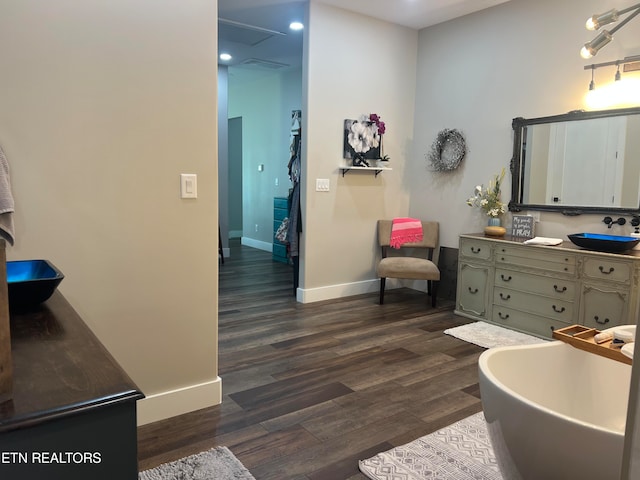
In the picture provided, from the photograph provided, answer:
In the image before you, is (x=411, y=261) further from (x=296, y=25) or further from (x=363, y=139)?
(x=296, y=25)

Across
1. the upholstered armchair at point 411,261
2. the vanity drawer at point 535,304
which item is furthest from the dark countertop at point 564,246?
the upholstered armchair at point 411,261

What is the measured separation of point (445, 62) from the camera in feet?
15.5

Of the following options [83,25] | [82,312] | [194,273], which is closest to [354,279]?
[194,273]

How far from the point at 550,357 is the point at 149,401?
1.79 m

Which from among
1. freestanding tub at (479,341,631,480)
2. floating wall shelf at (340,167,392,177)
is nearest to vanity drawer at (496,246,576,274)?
floating wall shelf at (340,167,392,177)

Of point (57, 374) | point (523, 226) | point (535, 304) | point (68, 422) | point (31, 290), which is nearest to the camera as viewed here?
point (68, 422)

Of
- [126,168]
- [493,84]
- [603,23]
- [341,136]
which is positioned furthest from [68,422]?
[493,84]

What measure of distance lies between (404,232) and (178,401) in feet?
10.1

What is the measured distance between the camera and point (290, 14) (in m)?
4.46

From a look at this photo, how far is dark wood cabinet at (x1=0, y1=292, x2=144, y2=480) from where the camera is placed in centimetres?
77

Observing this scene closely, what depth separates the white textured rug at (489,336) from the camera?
11.5ft

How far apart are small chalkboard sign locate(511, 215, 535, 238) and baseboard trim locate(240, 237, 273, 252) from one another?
166 inches

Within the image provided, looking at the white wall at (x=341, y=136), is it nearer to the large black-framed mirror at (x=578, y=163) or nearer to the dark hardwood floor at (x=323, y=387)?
the dark hardwood floor at (x=323, y=387)

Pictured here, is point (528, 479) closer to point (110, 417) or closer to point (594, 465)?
point (594, 465)
